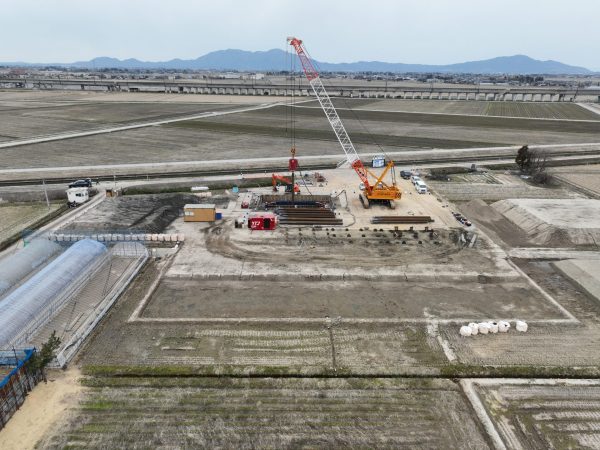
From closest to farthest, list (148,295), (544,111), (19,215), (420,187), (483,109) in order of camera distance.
Result: (148,295), (19,215), (420,187), (544,111), (483,109)

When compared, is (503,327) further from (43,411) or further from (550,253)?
(43,411)

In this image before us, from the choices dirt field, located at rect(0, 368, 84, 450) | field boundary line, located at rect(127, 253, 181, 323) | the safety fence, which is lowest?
dirt field, located at rect(0, 368, 84, 450)

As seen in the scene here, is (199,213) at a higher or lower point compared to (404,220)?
higher

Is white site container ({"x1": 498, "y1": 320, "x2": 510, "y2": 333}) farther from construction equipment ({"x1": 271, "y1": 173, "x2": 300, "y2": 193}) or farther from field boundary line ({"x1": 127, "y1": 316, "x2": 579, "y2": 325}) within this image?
construction equipment ({"x1": 271, "y1": 173, "x2": 300, "y2": 193})

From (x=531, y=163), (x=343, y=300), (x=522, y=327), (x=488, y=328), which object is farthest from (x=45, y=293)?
(x=531, y=163)

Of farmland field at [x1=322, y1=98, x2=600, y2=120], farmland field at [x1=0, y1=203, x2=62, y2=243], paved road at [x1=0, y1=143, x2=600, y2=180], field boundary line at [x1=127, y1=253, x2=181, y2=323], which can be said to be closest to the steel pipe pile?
field boundary line at [x1=127, y1=253, x2=181, y2=323]

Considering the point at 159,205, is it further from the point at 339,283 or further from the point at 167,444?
the point at 167,444
